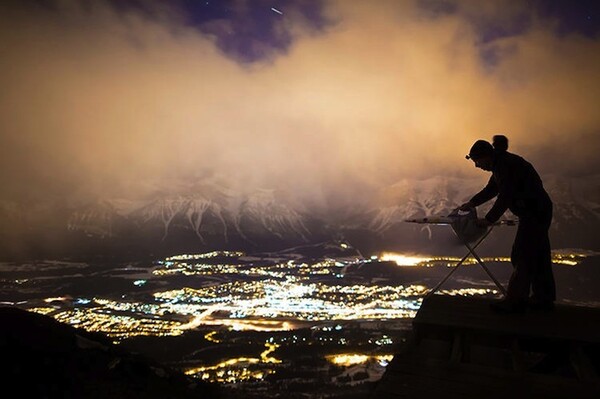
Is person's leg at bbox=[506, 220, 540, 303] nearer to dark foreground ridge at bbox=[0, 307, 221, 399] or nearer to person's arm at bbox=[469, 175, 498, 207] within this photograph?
person's arm at bbox=[469, 175, 498, 207]

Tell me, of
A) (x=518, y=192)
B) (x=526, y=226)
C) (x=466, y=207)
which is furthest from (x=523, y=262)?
(x=466, y=207)

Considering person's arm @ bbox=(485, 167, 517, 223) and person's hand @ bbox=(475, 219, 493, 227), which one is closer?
person's arm @ bbox=(485, 167, 517, 223)

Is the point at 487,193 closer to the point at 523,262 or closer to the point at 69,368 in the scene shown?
the point at 523,262

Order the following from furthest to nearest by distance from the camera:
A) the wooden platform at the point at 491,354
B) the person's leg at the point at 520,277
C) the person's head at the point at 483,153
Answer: the person's head at the point at 483,153
the person's leg at the point at 520,277
the wooden platform at the point at 491,354

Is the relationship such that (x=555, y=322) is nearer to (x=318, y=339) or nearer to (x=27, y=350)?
(x=27, y=350)

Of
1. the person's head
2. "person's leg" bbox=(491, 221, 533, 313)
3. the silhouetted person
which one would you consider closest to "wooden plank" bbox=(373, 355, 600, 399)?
"person's leg" bbox=(491, 221, 533, 313)

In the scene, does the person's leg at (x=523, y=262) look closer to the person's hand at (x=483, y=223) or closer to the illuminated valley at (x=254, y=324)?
the person's hand at (x=483, y=223)

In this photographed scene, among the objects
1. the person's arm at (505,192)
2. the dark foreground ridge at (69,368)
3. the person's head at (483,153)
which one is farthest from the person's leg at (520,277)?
the dark foreground ridge at (69,368)
